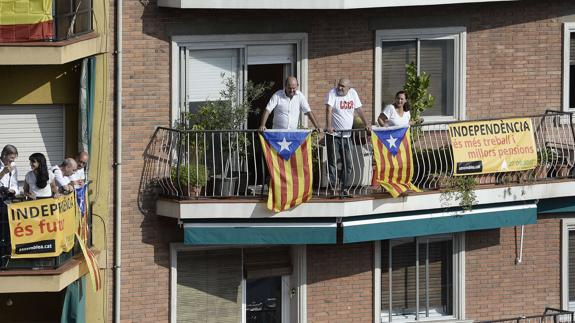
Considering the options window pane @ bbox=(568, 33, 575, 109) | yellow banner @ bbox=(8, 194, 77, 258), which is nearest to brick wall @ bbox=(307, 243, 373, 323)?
window pane @ bbox=(568, 33, 575, 109)

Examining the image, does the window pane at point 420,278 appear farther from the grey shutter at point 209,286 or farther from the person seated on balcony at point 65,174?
the person seated on balcony at point 65,174

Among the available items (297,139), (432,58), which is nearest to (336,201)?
(297,139)

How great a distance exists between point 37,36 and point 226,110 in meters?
3.88

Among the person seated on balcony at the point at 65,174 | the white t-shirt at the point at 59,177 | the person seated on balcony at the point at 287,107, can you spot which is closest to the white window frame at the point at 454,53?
the person seated on balcony at the point at 287,107

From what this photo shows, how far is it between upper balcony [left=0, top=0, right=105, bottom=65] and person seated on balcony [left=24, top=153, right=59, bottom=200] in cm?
150

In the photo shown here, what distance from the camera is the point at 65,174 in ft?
111

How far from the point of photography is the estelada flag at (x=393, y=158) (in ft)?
117

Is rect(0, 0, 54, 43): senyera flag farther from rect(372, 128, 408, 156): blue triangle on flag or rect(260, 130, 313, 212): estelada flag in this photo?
rect(372, 128, 408, 156): blue triangle on flag

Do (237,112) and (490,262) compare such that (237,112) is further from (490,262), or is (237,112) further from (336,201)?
(490,262)

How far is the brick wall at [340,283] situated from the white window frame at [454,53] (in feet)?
8.02

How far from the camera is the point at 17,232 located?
32.6m

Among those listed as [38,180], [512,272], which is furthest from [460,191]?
[38,180]

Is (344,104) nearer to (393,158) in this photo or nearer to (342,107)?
(342,107)

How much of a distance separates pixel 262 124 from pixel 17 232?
468 cm
